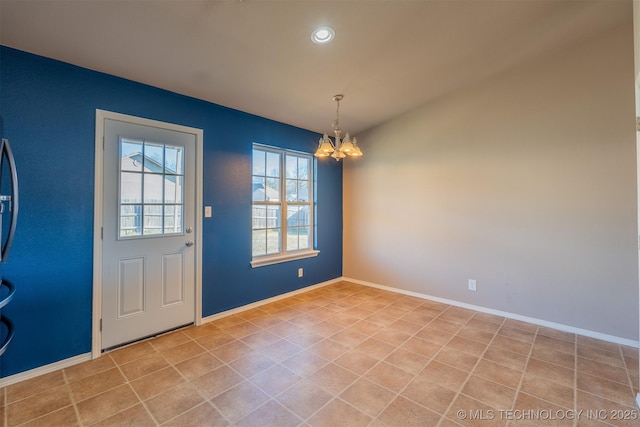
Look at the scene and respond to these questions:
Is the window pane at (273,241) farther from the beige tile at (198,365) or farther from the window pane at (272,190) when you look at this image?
the beige tile at (198,365)

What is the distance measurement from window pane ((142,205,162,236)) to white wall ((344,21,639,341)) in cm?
300

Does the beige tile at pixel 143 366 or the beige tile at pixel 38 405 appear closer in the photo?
the beige tile at pixel 38 405

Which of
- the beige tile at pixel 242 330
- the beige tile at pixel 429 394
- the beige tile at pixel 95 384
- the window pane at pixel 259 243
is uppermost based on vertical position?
the window pane at pixel 259 243

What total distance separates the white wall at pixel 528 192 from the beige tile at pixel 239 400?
276 centimetres

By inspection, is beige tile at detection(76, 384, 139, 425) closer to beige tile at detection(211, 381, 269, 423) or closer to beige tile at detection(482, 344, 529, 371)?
beige tile at detection(211, 381, 269, 423)

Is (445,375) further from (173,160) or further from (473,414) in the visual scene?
(173,160)

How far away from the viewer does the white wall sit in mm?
2746

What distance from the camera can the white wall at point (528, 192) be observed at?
9.01 ft

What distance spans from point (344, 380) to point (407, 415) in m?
0.50

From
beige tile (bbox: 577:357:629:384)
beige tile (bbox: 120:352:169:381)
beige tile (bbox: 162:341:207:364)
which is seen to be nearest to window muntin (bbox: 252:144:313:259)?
beige tile (bbox: 162:341:207:364)

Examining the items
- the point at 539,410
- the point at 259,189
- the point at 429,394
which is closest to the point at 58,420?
the point at 429,394

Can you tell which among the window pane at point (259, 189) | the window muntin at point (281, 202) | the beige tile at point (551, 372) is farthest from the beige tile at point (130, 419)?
the beige tile at point (551, 372)

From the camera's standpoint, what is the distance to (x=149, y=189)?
2740 mm

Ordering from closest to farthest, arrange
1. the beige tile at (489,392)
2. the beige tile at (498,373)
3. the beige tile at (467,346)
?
the beige tile at (489,392) → the beige tile at (498,373) → the beige tile at (467,346)
